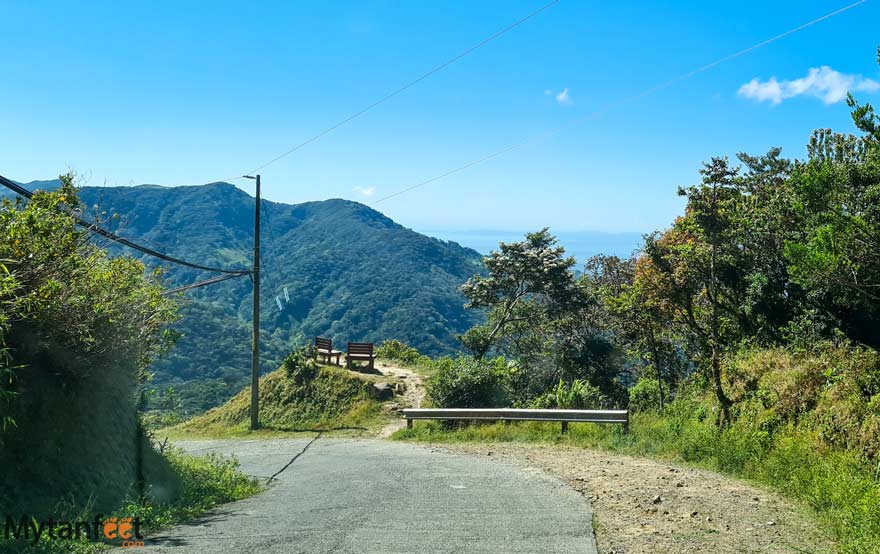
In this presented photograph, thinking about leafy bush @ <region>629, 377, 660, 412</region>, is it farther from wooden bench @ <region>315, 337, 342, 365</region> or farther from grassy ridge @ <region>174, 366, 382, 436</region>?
wooden bench @ <region>315, 337, 342, 365</region>

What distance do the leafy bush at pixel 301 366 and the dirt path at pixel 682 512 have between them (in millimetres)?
19727

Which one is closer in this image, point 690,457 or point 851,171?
point 690,457

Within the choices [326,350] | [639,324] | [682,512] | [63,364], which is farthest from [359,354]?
[682,512]

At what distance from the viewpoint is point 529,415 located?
17.0 m

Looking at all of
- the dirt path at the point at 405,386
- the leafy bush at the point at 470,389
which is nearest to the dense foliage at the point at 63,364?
the leafy bush at the point at 470,389

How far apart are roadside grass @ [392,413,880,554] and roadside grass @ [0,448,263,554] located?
712 cm

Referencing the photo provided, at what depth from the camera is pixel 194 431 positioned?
96.3 feet

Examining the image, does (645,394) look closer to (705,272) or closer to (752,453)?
(705,272)

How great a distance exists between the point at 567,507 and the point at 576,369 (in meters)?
18.9

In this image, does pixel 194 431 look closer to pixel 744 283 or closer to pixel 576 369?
pixel 576 369

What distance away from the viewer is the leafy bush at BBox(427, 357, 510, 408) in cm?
2142

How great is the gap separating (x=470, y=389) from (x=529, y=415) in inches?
186

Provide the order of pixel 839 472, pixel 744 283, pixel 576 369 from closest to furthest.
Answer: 1. pixel 839 472
2. pixel 744 283
3. pixel 576 369

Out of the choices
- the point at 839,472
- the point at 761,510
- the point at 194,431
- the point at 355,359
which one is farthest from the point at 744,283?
A: the point at 194,431
